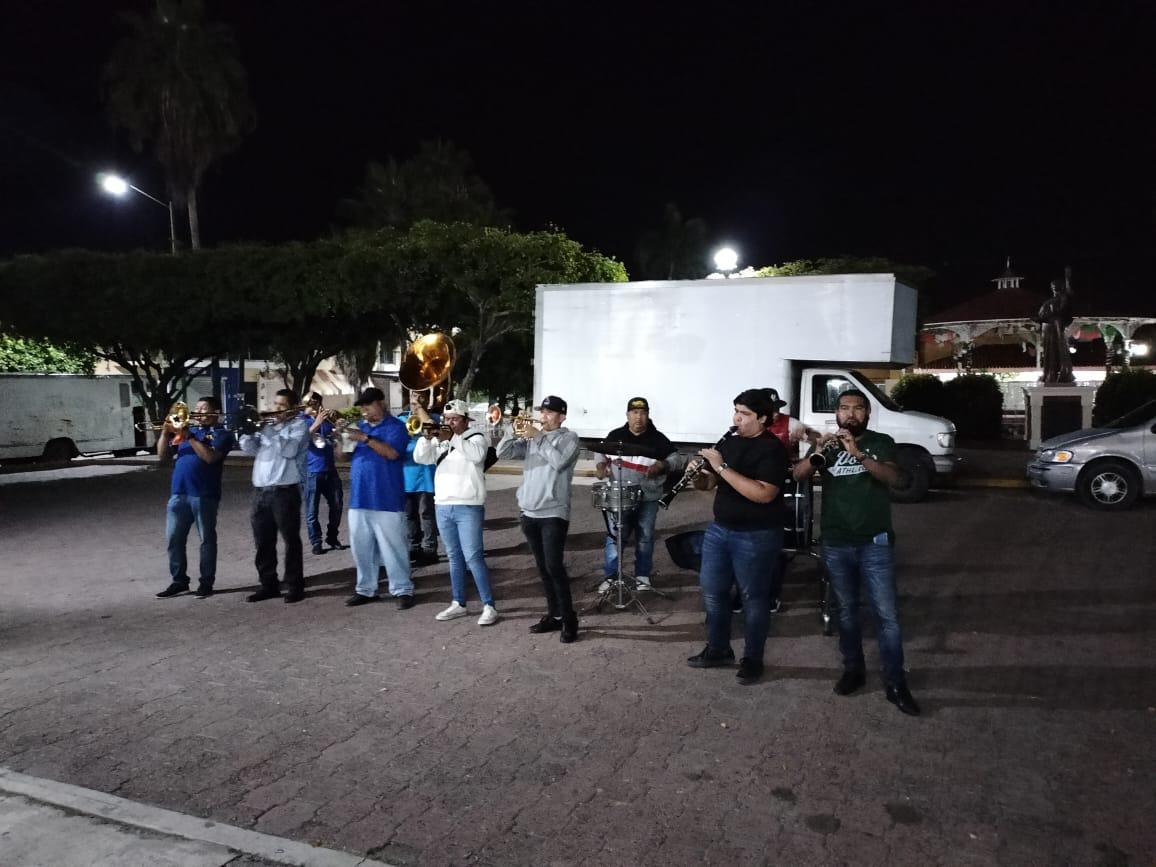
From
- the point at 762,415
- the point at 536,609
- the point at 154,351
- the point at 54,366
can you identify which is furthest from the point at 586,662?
the point at 54,366

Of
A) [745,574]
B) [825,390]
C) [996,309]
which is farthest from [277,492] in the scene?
[996,309]

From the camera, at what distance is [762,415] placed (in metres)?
4.97

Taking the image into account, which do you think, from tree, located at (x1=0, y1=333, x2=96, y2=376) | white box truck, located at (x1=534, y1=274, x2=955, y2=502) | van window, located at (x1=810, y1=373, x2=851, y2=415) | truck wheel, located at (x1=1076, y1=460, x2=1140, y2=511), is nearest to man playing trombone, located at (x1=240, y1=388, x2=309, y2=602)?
white box truck, located at (x1=534, y1=274, x2=955, y2=502)

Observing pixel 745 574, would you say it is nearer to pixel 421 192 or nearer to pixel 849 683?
pixel 849 683

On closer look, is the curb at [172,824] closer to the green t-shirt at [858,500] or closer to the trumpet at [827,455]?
the green t-shirt at [858,500]

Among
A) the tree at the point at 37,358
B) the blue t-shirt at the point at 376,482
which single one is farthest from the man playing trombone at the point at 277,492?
the tree at the point at 37,358

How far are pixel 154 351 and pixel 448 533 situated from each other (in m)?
22.6

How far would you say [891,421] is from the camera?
13.2 m

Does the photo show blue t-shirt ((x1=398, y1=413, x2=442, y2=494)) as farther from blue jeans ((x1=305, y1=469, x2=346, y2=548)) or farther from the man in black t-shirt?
the man in black t-shirt

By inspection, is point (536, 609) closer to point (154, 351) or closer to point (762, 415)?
point (762, 415)

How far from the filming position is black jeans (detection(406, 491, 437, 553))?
888 cm

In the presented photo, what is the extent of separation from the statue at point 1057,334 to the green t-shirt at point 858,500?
61.3 feet

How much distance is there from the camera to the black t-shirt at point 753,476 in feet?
16.0

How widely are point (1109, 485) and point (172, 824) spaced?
1223 cm
